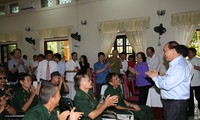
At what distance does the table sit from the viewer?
442cm

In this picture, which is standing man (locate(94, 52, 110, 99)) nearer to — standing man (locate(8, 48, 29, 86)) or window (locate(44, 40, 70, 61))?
standing man (locate(8, 48, 29, 86))

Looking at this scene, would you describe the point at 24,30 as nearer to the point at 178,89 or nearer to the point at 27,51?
the point at 27,51

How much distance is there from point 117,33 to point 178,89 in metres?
5.37

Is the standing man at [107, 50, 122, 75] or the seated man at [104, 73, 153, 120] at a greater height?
the standing man at [107, 50, 122, 75]

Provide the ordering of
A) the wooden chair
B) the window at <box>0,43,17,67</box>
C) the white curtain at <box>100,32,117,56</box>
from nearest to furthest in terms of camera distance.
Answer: the wooden chair, the white curtain at <box>100,32,117,56</box>, the window at <box>0,43,17,67</box>

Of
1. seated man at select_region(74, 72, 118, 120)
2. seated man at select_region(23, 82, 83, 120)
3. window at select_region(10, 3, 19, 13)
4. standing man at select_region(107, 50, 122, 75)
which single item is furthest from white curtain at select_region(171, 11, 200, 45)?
window at select_region(10, 3, 19, 13)

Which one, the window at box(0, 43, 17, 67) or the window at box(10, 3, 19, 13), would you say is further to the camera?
the window at box(0, 43, 17, 67)

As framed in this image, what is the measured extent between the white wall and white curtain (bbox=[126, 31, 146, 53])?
174 millimetres

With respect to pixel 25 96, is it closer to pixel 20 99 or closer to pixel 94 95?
pixel 20 99

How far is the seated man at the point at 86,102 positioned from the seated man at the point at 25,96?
2.41ft

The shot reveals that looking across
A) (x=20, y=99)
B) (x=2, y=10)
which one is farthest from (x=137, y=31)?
(x=2, y=10)

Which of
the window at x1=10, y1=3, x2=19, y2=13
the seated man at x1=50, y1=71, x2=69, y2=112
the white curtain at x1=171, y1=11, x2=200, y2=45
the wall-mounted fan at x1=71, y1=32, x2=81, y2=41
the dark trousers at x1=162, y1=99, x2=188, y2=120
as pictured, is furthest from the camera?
the window at x1=10, y1=3, x2=19, y2=13

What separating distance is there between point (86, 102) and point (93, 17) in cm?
610

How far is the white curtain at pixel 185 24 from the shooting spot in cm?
625
